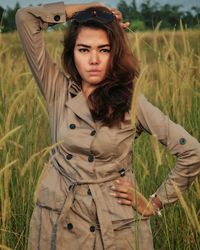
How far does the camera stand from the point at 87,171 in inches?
79.0

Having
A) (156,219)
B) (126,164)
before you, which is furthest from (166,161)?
(126,164)

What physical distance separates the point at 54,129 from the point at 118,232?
40 cm

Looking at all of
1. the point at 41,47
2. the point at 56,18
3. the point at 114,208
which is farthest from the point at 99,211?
the point at 56,18

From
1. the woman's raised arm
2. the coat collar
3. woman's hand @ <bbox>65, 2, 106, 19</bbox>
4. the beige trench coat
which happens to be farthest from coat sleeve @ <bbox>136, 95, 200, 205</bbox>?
woman's hand @ <bbox>65, 2, 106, 19</bbox>

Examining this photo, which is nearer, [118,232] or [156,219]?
[118,232]

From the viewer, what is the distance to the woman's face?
6.73 feet

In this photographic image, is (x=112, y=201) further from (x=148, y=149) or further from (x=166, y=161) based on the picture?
(x=148, y=149)

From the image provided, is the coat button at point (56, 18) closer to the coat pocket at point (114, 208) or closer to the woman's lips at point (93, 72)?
the woman's lips at point (93, 72)

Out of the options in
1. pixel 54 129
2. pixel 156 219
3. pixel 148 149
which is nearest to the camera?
pixel 54 129

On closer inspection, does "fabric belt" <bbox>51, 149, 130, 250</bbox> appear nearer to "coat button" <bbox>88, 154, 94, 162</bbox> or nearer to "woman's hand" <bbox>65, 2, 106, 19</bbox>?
"coat button" <bbox>88, 154, 94, 162</bbox>

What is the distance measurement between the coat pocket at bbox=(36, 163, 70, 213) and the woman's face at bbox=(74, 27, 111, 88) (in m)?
0.33

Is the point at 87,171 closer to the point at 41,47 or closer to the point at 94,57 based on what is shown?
the point at 94,57

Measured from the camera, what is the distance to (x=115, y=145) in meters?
2.02

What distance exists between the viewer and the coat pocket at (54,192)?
2.02 m
